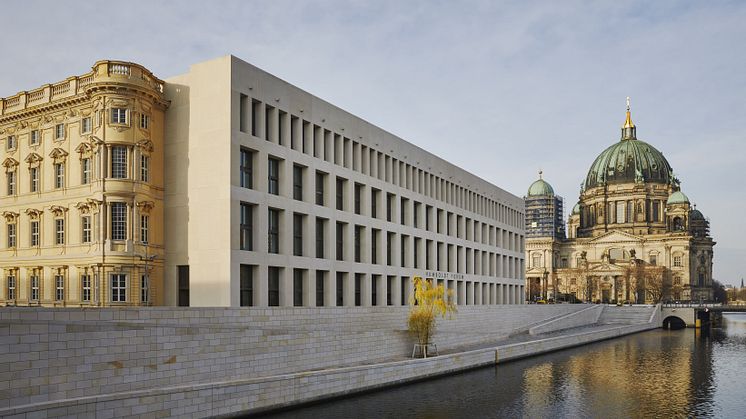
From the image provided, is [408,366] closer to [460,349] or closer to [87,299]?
[460,349]

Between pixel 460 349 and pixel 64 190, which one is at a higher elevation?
pixel 64 190

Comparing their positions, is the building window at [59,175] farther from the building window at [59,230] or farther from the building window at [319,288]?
the building window at [319,288]

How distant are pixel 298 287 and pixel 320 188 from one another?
775 cm

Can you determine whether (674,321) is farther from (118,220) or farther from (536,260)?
(118,220)

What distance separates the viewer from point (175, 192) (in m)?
42.8

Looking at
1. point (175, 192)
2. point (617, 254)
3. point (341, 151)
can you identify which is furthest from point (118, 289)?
point (617, 254)

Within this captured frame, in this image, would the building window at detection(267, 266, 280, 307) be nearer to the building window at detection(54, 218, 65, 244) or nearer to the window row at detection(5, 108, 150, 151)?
the window row at detection(5, 108, 150, 151)

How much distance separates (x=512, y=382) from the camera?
140 ft

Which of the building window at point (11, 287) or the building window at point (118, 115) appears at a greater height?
the building window at point (118, 115)

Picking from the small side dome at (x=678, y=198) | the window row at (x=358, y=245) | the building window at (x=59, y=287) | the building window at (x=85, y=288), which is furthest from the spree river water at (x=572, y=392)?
the small side dome at (x=678, y=198)

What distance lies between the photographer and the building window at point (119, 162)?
40844 mm

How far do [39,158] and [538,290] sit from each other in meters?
143

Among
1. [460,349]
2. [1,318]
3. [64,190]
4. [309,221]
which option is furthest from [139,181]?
[460,349]

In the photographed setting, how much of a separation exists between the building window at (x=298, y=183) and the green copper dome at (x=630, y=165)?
146 m
